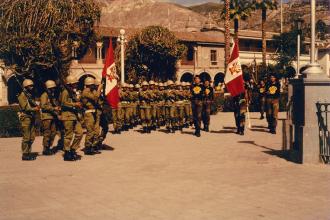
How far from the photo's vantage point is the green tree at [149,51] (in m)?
38.0

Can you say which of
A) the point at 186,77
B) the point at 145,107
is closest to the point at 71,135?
the point at 145,107

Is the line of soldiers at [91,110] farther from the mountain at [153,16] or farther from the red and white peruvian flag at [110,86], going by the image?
the mountain at [153,16]

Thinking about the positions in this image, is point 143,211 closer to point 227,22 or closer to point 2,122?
point 2,122

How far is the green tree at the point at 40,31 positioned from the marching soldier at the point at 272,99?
21.3 ft

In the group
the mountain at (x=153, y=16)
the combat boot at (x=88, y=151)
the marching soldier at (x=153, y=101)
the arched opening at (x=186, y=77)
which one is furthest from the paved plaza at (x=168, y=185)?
the mountain at (x=153, y=16)

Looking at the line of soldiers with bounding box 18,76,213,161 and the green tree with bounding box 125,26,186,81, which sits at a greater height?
the green tree with bounding box 125,26,186,81

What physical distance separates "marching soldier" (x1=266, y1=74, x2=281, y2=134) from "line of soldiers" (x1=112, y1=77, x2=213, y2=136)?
2.03m

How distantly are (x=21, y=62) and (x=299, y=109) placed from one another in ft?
26.8

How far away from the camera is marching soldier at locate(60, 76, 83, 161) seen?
9648mm

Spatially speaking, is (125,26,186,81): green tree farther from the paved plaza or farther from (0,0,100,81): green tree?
the paved plaza

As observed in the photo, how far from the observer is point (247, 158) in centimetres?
947

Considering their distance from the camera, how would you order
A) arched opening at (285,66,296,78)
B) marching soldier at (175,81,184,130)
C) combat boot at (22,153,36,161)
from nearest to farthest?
combat boot at (22,153,36,161) → marching soldier at (175,81,184,130) → arched opening at (285,66,296,78)

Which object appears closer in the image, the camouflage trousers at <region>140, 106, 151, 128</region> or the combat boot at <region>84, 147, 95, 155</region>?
the combat boot at <region>84, 147, 95, 155</region>

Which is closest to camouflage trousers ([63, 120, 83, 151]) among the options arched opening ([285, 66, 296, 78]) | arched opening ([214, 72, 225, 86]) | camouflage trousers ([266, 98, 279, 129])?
camouflage trousers ([266, 98, 279, 129])
